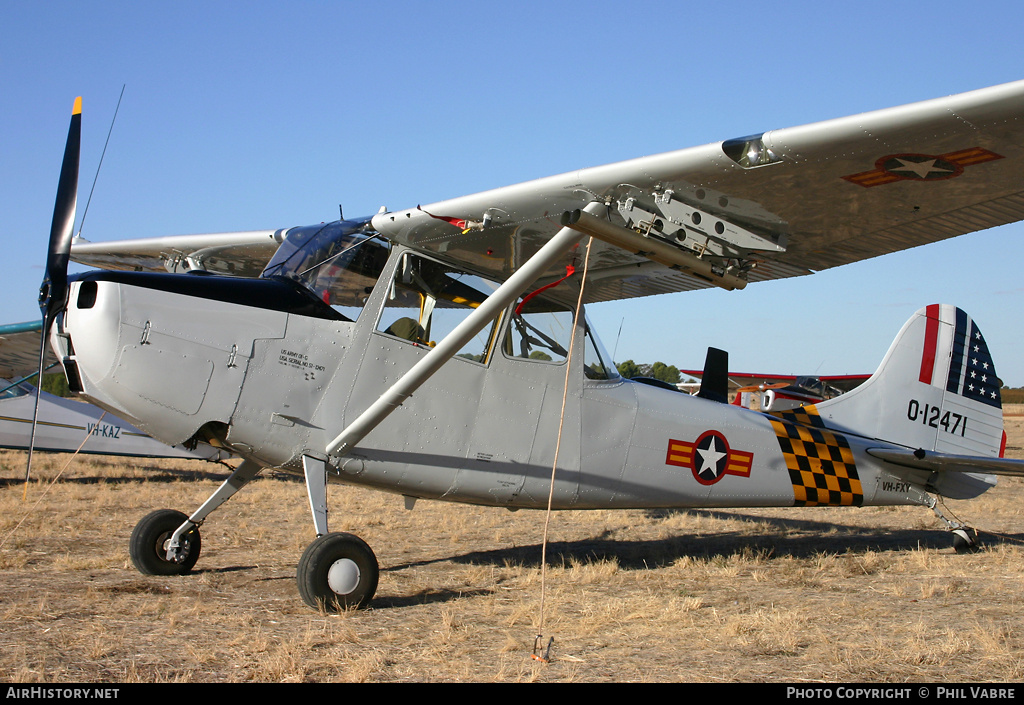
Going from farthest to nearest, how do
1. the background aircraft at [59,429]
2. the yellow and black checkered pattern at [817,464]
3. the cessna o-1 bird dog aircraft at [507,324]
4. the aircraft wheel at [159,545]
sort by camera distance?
the background aircraft at [59,429] → the yellow and black checkered pattern at [817,464] → the aircraft wheel at [159,545] → the cessna o-1 bird dog aircraft at [507,324]

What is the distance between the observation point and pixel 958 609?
5.04 meters

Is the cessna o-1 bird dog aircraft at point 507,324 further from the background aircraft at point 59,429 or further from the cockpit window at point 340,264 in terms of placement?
the background aircraft at point 59,429

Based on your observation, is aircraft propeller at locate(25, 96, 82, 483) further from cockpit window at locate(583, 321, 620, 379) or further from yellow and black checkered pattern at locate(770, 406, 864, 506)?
yellow and black checkered pattern at locate(770, 406, 864, 506)

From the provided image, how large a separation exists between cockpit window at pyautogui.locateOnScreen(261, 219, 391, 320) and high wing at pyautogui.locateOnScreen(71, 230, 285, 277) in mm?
1246

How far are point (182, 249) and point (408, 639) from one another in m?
5.35

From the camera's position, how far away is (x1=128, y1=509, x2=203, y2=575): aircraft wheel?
5.61 meters

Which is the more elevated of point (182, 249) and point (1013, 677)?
point (182, 249)

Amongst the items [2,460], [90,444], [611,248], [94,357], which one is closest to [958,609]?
[611,248]

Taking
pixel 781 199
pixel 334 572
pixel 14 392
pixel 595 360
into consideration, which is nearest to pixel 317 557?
pixel 334 572

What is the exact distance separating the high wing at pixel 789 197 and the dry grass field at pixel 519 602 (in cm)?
223

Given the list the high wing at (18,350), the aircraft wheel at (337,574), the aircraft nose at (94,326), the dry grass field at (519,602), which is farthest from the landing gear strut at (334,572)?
the high wing at (18,350)

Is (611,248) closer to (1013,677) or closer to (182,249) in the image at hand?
(1013,677)

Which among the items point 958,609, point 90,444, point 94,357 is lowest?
point 90,444

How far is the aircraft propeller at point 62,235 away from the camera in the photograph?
14.9 ft
